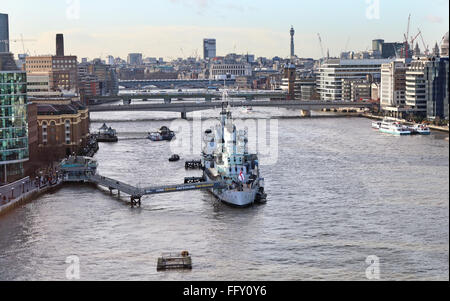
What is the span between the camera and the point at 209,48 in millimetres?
153500

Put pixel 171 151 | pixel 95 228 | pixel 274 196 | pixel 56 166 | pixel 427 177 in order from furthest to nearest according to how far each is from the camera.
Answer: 1. pixel 171 151
2. pixel 56 166
3. pixel 427 177
4. pixel 274 196
5. pixel 95 228

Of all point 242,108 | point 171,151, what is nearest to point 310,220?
point 171,151

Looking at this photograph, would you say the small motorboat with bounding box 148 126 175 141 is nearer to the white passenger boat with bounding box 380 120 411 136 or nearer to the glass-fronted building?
the white passenger boat with bounding box 380 120 411 136

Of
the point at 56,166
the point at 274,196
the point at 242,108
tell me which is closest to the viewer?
the point at 274,196

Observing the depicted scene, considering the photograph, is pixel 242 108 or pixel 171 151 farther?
pixel 242 108

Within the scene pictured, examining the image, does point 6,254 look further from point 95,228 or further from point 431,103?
point 431,103

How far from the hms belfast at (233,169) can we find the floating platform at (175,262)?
16.4 feet

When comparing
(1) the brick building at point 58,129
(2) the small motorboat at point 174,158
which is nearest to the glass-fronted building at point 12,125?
(2) the small motorboat at point 174,158

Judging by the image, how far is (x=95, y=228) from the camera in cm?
1599

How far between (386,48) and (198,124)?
66114 millimetres

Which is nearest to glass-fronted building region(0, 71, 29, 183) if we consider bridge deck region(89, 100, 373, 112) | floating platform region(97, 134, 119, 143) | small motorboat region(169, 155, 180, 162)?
small motorboat region(169, 155, 180, 162)

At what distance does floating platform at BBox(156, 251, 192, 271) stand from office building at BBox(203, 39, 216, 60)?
456ft

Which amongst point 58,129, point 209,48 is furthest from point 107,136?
point 209,48

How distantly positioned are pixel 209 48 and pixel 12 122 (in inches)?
5269
